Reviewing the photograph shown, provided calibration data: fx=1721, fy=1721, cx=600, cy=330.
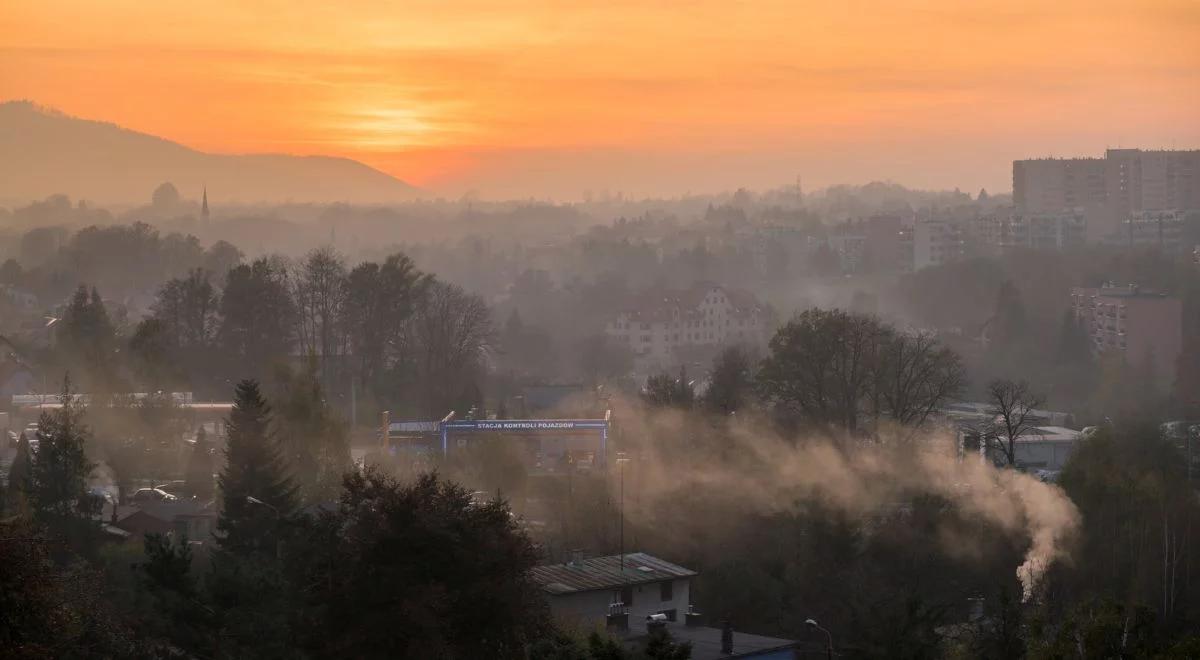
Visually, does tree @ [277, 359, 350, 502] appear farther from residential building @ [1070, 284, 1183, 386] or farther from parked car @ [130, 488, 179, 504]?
residential building @ [1070, 284, 1183, 386]

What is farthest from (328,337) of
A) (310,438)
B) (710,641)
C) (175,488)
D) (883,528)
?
(710,641)

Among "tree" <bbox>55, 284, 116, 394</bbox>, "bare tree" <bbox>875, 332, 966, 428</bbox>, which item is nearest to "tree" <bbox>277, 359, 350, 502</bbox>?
"bare tree" <bbox>875, 332, 966, 428</bbox>

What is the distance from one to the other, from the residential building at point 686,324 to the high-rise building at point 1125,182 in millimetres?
36095

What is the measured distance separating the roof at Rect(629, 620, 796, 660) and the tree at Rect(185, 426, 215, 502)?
36.3ft

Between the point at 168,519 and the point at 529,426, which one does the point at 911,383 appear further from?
the point at 168,519

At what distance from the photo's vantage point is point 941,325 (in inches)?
2179

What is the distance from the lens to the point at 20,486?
63.8 ft

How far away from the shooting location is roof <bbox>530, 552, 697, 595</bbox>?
15.4m

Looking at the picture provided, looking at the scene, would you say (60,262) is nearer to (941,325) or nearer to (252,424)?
(941,325)

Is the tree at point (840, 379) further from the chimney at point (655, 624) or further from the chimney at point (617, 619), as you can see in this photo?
the chimney at point (655, 624)

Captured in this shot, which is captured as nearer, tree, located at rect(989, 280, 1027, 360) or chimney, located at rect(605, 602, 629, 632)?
chimney, located at rect(605, 602, 629, 632)

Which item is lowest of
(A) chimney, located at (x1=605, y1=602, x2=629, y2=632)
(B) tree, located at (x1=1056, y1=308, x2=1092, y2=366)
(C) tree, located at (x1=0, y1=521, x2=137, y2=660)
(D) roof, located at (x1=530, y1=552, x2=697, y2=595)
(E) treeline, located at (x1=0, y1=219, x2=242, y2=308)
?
(A) chimney, located at (x1=605, y1=602, x2=629, y2=632)

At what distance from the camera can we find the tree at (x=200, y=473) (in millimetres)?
24672

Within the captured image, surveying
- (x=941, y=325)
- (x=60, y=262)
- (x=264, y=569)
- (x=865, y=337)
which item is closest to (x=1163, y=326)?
(x=941, y=325)
